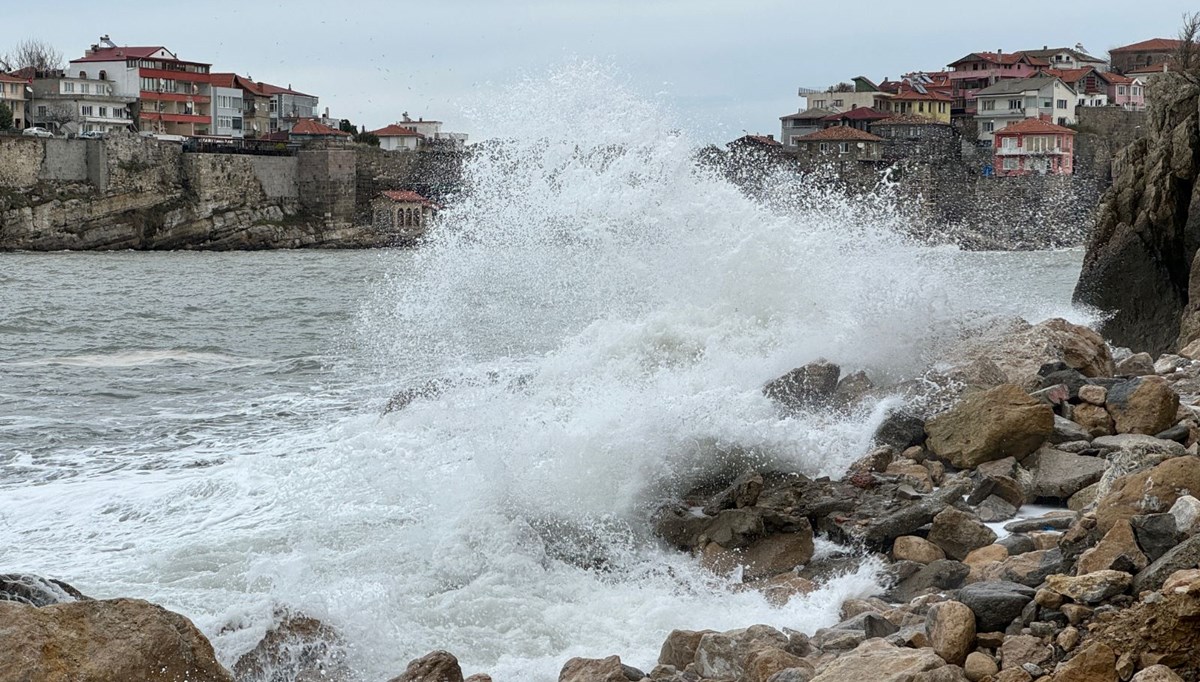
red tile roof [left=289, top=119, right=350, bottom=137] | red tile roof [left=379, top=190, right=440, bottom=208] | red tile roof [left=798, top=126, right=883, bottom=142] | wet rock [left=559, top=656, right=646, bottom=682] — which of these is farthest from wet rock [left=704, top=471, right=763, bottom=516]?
red tile roof [left=289, top=119, right=350, bottom=137]

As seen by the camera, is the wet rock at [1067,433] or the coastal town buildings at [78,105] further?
the coastal town buildings at [78,105]

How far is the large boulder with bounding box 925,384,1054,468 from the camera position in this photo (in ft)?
22.8

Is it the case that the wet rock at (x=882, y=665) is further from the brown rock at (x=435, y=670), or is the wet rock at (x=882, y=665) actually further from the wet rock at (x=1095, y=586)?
the brown rock at (x=435, y=670)

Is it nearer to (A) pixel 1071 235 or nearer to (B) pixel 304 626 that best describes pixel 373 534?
(B) pixel 304 626

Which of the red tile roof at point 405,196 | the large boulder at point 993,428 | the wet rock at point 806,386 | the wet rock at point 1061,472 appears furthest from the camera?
the red tile roof at point 405,196

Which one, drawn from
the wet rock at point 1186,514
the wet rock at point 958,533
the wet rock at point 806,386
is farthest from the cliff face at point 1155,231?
the wet rock at point 1186,514

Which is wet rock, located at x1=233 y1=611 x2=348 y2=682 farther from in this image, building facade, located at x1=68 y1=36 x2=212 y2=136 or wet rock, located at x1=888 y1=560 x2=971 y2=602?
building facade, located at x1=68 y1=36 x2=212 y2=136

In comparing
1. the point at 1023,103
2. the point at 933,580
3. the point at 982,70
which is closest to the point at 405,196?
the point at 1023,103

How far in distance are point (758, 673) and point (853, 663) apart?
1.55 feet

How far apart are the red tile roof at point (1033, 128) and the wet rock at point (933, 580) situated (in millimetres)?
60099

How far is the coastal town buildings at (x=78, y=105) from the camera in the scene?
6334 centimetres

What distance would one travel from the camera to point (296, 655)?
210 inches

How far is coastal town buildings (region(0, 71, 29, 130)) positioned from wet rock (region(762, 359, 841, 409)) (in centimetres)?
6193

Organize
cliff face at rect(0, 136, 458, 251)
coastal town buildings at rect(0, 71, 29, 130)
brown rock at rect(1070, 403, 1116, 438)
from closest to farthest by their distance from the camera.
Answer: brown rock at rect(1070, 403, 1116, 438), cliff face at rect(0, 136, 458, 251), coastal town buildings at rect(0, 71, 29, 130)
